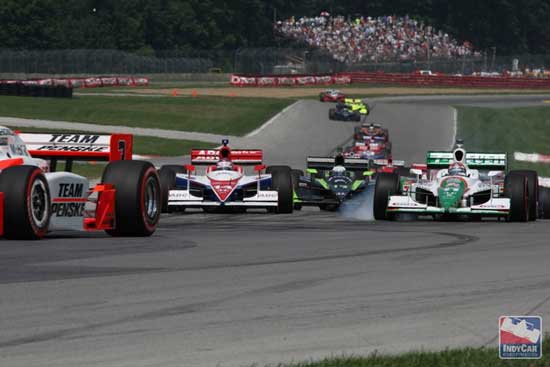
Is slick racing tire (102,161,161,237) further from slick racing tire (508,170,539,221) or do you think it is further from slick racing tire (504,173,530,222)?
slick racing tire (508,170,539,221)

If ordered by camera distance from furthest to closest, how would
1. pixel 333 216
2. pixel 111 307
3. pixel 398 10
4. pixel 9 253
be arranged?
pixel 398 10 → pixel 333 216 → pixel 9 253 → pixel 111 307

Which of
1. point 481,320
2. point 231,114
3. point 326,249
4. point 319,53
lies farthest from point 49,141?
point 319,53

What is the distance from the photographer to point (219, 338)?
7.61m

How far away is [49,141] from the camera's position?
15.7m

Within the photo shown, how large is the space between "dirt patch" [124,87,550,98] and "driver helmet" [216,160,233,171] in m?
54.1

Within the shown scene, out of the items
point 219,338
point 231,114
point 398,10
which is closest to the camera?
point 219,338

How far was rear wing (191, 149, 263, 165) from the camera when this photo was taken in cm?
2503

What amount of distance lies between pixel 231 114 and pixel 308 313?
172ft

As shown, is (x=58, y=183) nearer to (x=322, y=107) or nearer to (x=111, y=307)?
(x=111, y=307)

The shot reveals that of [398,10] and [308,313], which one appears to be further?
[398,10]

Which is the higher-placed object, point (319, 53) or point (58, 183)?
point (319, 53)

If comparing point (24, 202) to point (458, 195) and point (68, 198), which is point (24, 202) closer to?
point (68, 198)

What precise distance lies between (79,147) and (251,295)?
666cm

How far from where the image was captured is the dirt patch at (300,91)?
268ft
